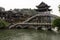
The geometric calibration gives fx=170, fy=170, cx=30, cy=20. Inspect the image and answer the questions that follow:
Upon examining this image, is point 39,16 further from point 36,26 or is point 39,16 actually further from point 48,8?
point 48,8

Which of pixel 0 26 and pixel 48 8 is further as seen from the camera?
pixel 48 8

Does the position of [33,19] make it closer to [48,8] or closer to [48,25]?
[48,25]

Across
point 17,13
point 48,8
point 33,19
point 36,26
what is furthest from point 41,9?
point 36,26

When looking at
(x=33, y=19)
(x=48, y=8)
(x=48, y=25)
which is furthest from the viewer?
(x=48, y=8)

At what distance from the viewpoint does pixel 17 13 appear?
58531mm

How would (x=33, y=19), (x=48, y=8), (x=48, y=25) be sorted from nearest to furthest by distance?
(x=48, y=25) → (x=33, y=19) → (x=48, y=8)

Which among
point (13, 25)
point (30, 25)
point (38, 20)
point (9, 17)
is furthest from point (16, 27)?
point (9, 17)

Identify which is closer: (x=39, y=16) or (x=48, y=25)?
(x=48, y=25)

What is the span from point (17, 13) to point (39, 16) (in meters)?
15.5

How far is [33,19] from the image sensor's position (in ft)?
146

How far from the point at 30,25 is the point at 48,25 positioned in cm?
462

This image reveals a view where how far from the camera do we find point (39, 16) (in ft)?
147

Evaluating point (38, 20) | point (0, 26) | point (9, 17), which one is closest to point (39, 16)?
point (38, 20)

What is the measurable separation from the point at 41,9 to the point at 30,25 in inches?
607
